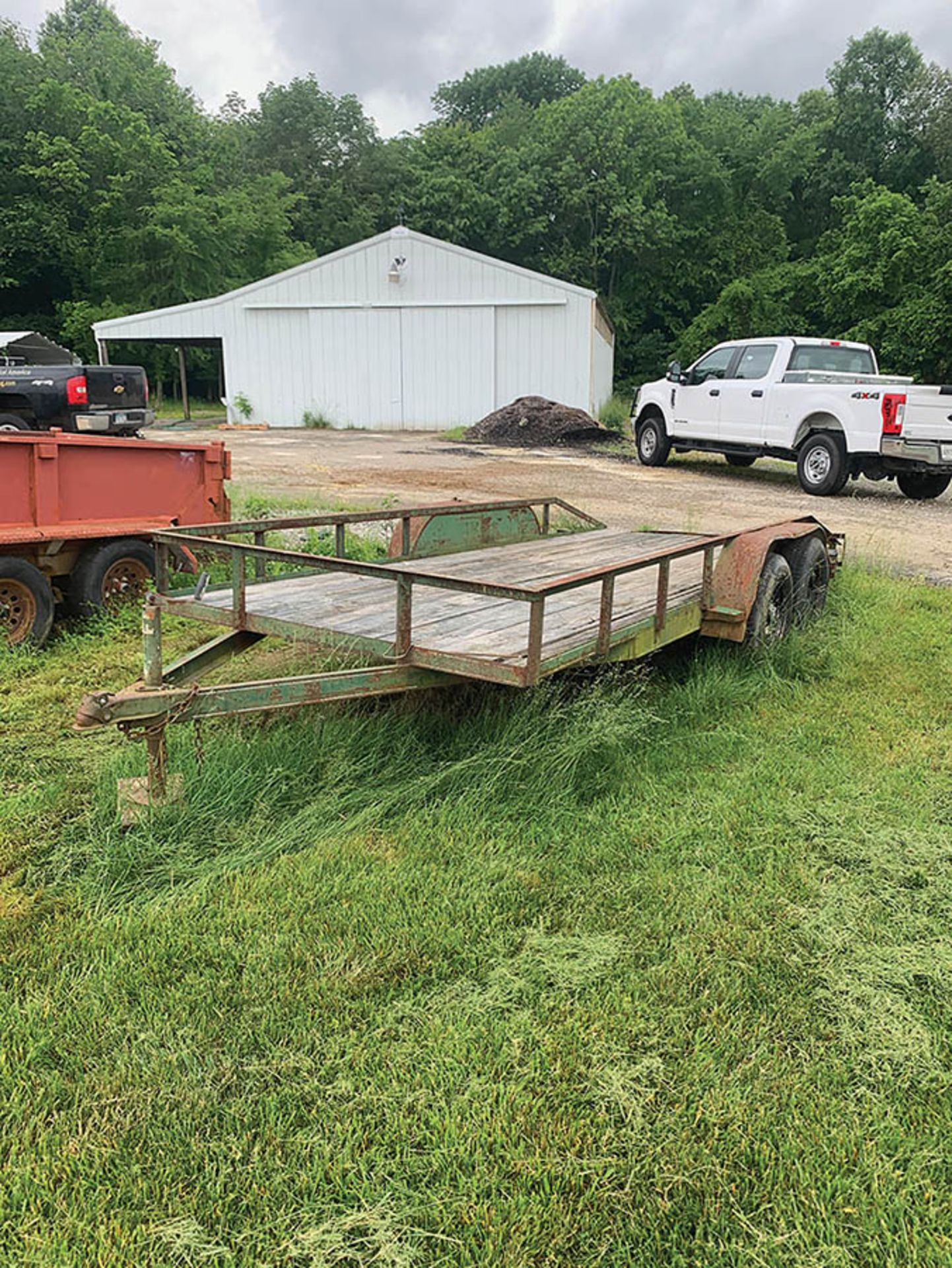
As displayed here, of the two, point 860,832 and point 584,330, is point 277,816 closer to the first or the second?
point 860,832

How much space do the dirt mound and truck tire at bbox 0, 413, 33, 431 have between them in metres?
10.1

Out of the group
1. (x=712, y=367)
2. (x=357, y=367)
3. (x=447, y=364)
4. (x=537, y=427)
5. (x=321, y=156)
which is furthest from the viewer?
(x=321, y=156)

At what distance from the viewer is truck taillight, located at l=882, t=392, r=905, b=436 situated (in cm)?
1181

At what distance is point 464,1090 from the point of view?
2320 mm

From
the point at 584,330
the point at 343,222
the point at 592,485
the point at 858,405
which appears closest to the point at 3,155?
the point at 343,222

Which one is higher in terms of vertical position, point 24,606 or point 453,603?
point 453,603

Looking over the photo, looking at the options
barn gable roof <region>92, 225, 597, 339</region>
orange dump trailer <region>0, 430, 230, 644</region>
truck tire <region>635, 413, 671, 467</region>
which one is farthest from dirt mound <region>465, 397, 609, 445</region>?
orange dump trailer <region>0, 430, 230, 644</region>

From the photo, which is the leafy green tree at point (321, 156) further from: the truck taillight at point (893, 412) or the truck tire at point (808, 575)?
the truck tire at point (808, 575)

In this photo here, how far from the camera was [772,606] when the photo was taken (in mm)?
5664

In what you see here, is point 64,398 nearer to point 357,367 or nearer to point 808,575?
point 808,575

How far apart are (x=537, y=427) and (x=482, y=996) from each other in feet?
63.2

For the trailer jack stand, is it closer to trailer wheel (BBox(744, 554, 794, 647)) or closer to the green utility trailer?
the green utility trailer

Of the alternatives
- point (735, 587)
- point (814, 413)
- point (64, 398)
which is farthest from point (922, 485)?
point (64, 398)

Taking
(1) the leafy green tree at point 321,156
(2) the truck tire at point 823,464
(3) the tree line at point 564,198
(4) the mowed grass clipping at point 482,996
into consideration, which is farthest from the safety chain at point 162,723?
(1) the leafy green tree at point 321,156
